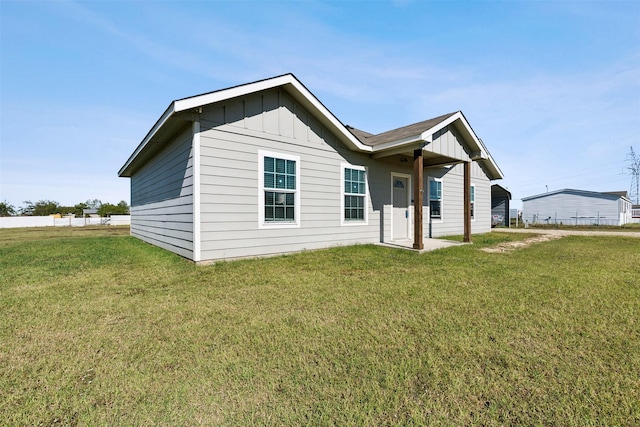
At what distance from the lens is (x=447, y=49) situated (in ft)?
28.0

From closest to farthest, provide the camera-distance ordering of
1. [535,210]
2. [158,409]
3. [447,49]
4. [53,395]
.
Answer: [158,409], [53,395], [447,49], [535,210]

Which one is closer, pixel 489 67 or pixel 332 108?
pixel 332 108

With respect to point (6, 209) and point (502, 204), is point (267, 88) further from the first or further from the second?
point (6, 209)

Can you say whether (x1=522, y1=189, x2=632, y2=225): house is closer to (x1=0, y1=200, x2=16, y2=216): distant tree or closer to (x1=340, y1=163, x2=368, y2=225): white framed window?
(x1=340, y1=163, x2=368, y2=225): white framed window

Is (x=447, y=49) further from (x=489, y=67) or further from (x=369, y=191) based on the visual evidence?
(x=369, y=191)

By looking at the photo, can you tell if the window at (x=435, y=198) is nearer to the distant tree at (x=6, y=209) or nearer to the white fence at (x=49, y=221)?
the white fence at (x=49, y=221)

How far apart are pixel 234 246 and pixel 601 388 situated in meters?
5.80

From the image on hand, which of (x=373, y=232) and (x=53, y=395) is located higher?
(x=373, y=232)

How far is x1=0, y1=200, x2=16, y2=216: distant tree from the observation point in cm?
4886

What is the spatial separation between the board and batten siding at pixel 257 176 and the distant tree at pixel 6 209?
2711 inches

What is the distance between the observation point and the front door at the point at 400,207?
9586mm

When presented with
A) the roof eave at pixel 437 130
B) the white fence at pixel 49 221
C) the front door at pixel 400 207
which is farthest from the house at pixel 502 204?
the white fence at pixel 49 221

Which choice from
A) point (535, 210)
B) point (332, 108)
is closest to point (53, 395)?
point (332, 108)

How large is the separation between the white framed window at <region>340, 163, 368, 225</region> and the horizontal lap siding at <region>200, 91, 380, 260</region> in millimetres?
216
